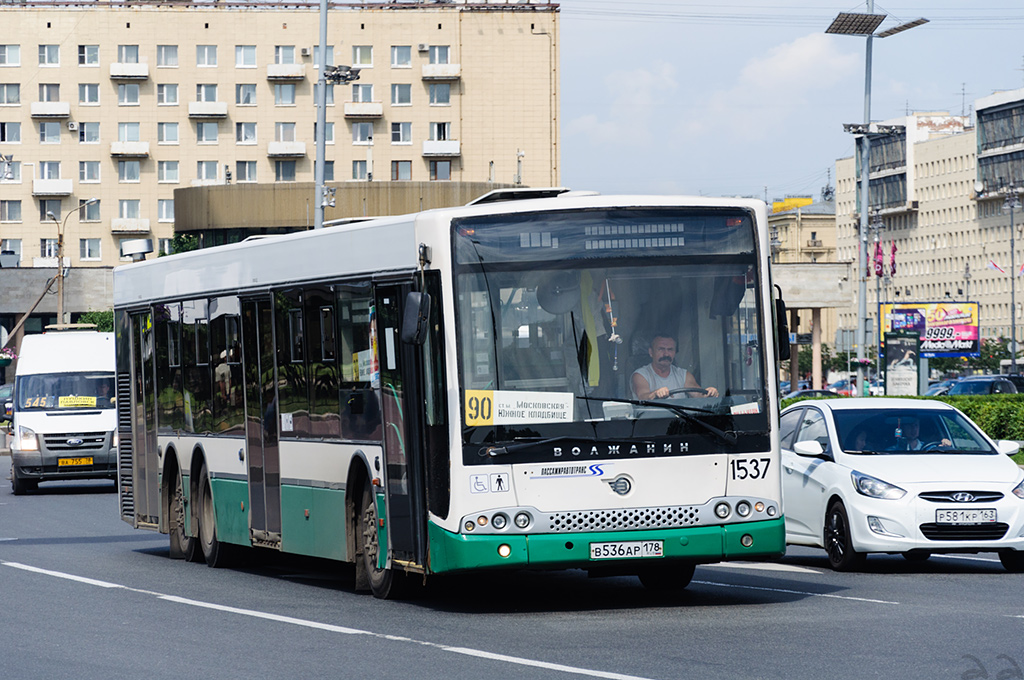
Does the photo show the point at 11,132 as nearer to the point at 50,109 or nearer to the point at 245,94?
the point at 50,109

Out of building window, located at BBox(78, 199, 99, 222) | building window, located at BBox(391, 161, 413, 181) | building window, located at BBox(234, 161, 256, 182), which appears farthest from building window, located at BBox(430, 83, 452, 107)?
building window, located at BBox(78, 199, 99, 222)

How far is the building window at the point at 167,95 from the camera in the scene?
4008 inches

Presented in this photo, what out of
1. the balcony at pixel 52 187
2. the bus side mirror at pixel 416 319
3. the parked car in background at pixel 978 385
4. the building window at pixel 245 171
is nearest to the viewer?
the bus side mirror at pixel 416 319

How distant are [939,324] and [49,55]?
48901 mm

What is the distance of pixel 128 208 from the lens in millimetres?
102812

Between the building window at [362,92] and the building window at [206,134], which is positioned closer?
the building window at [362,92]

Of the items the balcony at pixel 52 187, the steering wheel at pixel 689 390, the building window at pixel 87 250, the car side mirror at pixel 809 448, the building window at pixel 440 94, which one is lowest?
the car side mirror at pixel 809 448

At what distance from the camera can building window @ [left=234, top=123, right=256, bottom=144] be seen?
335 feet

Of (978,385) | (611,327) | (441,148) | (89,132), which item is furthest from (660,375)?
(89,132)

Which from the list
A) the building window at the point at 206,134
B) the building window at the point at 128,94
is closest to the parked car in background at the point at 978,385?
the building window at the point at 206,134

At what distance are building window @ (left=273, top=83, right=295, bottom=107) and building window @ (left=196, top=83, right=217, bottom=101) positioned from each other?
127 inches

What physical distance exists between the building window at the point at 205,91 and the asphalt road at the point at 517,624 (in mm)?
86309

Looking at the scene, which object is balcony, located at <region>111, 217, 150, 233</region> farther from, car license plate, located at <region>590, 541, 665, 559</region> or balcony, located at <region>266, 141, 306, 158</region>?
car license plate, located at <region>590, 541, 665, 559</region>

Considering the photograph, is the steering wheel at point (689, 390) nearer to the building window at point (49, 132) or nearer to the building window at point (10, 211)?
the building window at point (49, 132)
